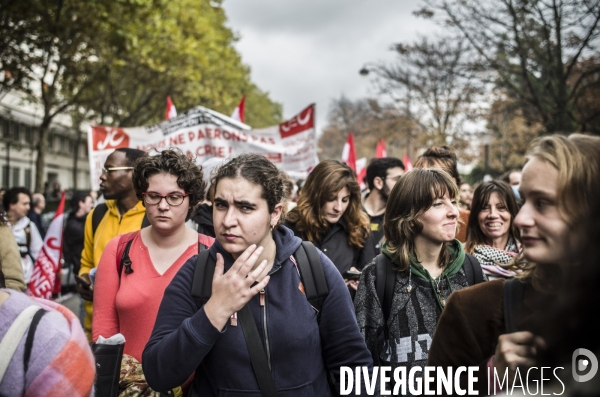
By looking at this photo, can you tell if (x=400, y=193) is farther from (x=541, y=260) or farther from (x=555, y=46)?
(x=555, y=46)

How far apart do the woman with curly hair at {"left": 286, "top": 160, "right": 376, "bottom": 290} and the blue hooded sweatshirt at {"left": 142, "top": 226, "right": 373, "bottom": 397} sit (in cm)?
220

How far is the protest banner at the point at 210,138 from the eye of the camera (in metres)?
8.32

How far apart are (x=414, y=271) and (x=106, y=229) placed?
2.32 m

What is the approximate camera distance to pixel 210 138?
27.3 ft

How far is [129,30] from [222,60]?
505 inches

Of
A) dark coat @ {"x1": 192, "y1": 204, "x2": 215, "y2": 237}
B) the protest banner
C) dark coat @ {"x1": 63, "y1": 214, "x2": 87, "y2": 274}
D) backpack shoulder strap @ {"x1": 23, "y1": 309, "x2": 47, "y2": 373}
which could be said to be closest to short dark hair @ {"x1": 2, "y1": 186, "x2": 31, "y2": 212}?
dark coat @ {"x1": 63, "y1": 214, "x2": 87, "y2": 274}

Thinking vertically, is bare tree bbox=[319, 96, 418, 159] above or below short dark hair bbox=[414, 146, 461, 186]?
above

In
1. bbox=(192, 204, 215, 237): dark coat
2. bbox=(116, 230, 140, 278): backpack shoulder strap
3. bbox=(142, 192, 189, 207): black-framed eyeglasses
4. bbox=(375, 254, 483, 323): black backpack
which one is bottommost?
bbox=(375, 254, 483, 323): black backpack

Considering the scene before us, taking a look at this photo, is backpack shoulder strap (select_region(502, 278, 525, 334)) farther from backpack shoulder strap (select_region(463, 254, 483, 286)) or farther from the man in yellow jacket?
the man in yellow jacket

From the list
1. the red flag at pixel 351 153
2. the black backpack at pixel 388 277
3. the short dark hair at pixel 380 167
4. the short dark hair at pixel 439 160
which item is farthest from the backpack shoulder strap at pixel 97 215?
the red flag at pixel 351 153

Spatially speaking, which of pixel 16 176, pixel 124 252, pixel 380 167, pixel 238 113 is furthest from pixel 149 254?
pixel 16 176

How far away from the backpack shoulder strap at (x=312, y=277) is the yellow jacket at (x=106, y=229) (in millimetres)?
2001

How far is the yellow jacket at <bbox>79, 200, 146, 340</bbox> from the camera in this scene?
4.38 meters

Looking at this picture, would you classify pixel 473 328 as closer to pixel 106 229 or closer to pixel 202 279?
pixel 202 279
